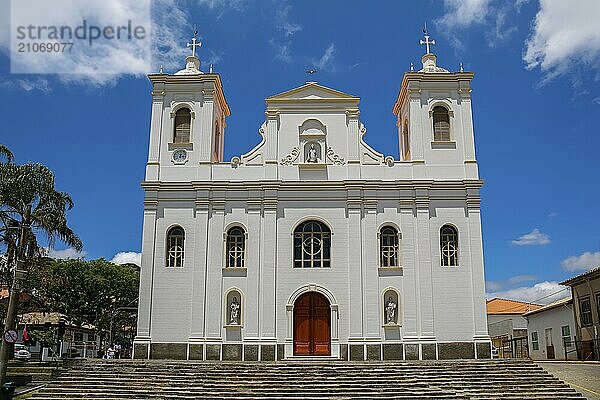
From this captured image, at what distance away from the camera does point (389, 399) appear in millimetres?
18062

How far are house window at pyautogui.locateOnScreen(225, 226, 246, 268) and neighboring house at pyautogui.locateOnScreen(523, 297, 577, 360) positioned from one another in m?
18.9

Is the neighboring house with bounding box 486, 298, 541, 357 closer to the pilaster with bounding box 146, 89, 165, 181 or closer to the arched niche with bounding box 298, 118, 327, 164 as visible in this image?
the arched niche with bounding box 298, 118, 327, 164

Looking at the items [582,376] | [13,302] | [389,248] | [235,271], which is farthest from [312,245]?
[13,302]

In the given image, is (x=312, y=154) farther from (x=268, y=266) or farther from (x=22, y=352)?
(x=22, y=352)

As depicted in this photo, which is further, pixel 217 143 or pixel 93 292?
pixel 93 292

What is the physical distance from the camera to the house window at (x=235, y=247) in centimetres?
2541

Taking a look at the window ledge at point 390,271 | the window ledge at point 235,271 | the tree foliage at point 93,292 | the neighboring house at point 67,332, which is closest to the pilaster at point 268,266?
the window ledge at point 235,271

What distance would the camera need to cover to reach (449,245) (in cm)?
2523

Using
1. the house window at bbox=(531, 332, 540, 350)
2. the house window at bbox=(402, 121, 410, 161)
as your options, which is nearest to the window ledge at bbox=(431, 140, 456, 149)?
the house window at bbox=(402, 121, 410, 161)

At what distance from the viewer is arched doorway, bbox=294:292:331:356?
Result: 24469 mm

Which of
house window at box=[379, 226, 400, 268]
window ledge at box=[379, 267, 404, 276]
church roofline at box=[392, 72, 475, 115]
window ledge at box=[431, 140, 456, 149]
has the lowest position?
window ledge at box=[379, 267, 404, 276]

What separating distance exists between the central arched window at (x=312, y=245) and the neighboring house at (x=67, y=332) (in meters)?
12.2

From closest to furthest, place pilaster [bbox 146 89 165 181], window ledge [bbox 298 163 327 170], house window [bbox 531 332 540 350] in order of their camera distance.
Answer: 1. window ledge [bbox 298 163 327 170]
2. pilaster [bbox 146 89 165 181]
3. house window [bbox 531 332 540 350]

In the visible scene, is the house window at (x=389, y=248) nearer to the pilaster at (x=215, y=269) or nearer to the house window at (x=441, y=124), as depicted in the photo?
the house window at (x=441, y=124)
